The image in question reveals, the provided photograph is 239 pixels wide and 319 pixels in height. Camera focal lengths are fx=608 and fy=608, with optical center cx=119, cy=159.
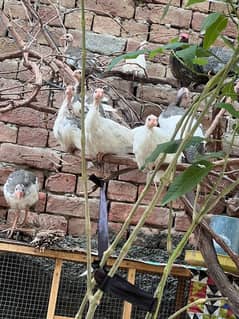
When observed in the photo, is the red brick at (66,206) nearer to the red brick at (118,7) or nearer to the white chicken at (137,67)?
the white chicken at (137,67)

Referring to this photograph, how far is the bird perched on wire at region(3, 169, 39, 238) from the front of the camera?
1764 millimetres

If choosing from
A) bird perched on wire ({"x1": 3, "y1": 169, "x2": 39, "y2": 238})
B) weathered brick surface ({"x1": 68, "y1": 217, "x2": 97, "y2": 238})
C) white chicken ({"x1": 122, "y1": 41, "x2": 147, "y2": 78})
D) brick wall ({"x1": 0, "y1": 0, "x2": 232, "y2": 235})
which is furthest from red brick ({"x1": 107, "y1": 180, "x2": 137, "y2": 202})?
white chicken ({"x1": 122, "y1": 41, "x2": 147, "y2": 78})

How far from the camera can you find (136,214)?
1.92 metres

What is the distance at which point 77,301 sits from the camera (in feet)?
5.90

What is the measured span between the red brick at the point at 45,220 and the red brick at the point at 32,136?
0.23m

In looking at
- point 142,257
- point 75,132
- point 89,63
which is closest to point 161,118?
point 75,132

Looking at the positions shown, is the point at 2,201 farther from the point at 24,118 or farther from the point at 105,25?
the point at 105,25

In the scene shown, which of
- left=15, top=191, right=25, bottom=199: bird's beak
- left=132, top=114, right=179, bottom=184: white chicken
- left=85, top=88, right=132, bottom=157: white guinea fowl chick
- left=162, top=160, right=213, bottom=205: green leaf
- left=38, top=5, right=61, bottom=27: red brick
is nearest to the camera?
left=162, top=160, right=213, bottom=205: green leaf

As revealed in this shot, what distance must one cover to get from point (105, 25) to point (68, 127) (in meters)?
0.69

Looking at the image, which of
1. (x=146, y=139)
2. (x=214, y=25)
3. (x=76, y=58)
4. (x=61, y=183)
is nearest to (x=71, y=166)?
(x=61, y=183)

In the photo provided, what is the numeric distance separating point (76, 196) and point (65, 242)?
16 centimetres

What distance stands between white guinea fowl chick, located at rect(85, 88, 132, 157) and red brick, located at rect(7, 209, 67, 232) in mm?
514

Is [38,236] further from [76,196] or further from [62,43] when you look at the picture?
[62,43]

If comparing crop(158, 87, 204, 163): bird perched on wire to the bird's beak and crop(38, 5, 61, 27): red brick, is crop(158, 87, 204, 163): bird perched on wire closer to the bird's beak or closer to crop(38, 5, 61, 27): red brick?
the bird's beak
